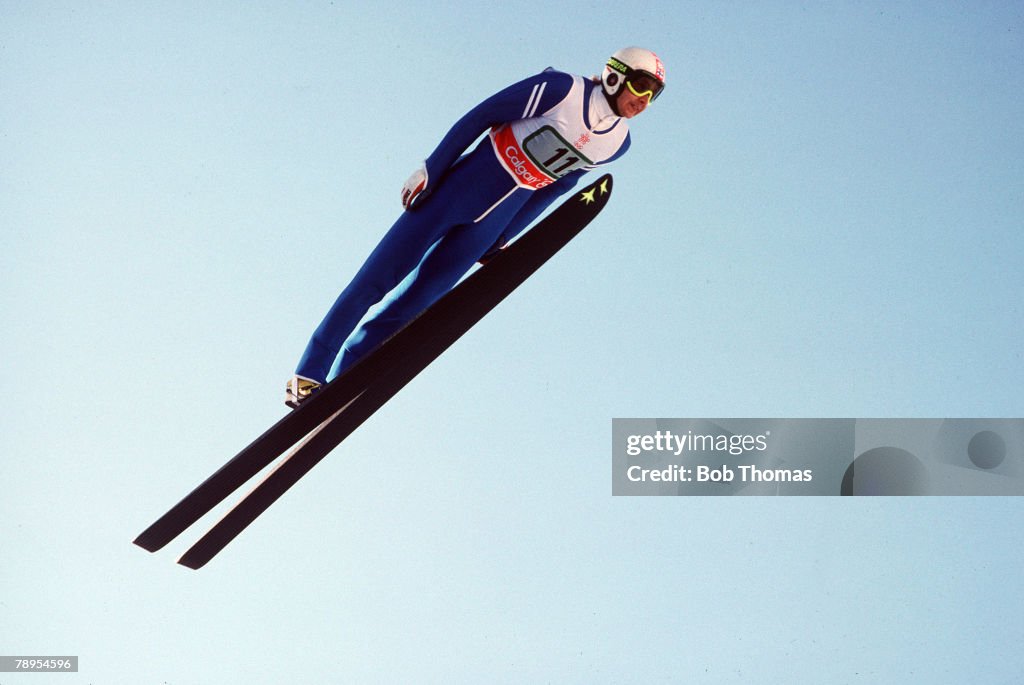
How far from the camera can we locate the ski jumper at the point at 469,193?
2.21m

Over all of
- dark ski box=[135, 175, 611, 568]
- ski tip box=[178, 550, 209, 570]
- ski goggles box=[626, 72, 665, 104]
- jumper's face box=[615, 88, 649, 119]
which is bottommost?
ski tip box=[178, 550, 209, 570]

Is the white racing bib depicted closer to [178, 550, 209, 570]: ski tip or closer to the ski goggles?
the ski goggles

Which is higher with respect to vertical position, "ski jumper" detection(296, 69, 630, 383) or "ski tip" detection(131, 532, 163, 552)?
"ski jumper" detection(296, 69, 630, 383)

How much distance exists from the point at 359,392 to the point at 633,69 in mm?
887

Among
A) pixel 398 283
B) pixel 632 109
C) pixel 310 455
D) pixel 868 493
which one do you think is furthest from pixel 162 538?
pixel 868 493

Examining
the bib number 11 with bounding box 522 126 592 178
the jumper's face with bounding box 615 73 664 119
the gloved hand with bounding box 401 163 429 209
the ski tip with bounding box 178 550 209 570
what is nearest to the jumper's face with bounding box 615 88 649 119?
the jumper's face with bounding box 615 73 664 119

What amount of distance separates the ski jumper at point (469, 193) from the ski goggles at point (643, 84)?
0.08m

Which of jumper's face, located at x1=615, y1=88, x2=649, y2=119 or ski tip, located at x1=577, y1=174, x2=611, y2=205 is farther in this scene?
ski tip, located at x1=577, y1=174, x2=611, y2=205

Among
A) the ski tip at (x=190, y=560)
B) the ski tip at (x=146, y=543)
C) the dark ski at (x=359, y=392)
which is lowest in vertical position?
the ski tip at (x=190, y=560)

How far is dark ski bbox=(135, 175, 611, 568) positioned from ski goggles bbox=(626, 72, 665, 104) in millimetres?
278

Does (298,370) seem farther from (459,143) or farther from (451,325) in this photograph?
(459,143)

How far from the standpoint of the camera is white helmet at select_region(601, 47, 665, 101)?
217 cm

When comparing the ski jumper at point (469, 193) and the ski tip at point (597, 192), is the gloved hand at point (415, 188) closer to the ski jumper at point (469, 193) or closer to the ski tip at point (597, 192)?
the ski jumper at point (469, 193)

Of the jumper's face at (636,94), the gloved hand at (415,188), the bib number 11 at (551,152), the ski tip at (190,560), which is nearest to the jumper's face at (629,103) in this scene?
the jumper's face at (636,94)
